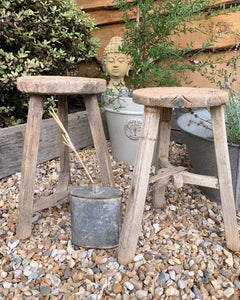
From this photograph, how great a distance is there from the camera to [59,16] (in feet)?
7.47

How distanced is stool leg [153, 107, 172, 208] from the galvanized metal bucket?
386mm

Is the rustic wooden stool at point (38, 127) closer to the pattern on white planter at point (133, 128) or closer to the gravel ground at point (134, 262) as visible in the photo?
the gravel ground at point (134, 262)

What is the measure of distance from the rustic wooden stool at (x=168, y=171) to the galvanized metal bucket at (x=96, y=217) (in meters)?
0.08

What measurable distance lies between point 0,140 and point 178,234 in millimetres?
1261

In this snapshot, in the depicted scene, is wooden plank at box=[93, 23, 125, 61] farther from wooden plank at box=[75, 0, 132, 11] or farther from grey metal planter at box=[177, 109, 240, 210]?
grey metal planter at box=[177, 109, 240, 210]

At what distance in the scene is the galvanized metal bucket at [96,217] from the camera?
120 cm

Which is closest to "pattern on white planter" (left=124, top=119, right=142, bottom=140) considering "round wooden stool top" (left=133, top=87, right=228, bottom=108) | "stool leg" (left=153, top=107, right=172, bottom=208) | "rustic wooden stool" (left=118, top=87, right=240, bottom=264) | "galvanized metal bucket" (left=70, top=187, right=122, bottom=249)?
"stool leg" (left=153, top=107, right=172, bottom=208)

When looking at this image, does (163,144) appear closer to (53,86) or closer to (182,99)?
(182,99)

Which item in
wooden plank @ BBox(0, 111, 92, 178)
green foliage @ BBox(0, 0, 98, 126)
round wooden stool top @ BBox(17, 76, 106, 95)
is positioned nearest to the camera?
round wooden stool top @ BBox(17, 76, 106, 95)

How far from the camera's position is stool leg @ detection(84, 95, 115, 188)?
4.37 ft

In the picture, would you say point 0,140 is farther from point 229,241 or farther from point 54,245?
point 229,241

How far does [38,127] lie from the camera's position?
128cm

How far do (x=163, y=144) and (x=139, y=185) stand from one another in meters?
0.48

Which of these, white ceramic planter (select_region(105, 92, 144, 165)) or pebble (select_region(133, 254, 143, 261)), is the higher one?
white ceramic planter (select_region(105, 92, 144, 165))
